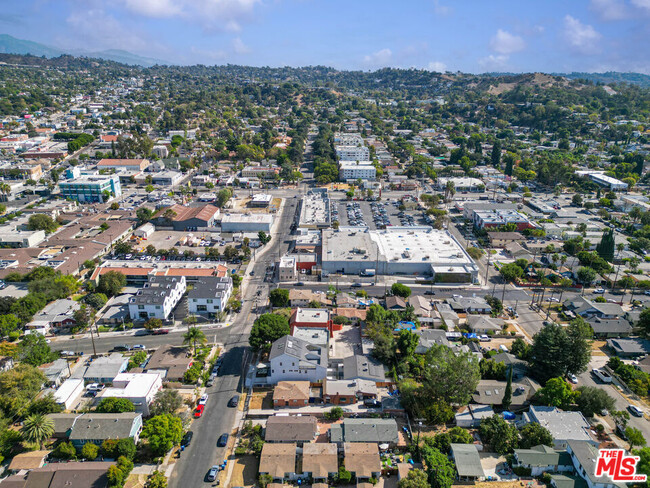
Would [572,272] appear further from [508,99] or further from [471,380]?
[508,99]

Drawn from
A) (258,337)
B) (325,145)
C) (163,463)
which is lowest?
(163,463)

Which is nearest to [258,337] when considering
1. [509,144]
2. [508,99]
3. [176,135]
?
[176,135]

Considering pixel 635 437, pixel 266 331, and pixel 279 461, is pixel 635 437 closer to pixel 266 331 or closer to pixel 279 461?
pixel 279 461

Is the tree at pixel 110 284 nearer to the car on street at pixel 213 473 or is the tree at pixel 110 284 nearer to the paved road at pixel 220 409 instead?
the paved road at pixel 220 409

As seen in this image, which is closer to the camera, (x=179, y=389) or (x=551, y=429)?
(x=551, y=429)

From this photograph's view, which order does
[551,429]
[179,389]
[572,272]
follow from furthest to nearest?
[572,272], [179,389], [551,429]

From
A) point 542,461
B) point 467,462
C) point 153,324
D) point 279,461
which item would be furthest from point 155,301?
point 542,461

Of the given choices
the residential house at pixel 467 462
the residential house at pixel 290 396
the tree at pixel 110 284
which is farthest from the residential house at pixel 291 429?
the tree at pixel 110 284
